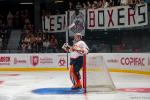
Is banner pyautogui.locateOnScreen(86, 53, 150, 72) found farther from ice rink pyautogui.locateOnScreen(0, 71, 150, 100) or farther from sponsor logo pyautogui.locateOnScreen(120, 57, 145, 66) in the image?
ice rink pyautogui.locateOnScreen(0, 71, 150, 100)

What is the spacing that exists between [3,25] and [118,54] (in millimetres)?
10940

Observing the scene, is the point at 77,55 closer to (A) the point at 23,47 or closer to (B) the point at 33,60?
(B) the point at 33,60

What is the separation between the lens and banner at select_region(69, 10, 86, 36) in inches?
1001

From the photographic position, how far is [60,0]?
3338cm

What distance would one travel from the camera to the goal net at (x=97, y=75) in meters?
Answer: 15.4

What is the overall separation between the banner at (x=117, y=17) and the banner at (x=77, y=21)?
0.62m

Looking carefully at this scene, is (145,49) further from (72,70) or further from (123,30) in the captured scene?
(72,70)

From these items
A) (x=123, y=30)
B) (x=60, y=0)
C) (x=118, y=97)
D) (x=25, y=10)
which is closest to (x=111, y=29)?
(x=123, y=30)

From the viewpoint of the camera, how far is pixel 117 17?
87.8 feet

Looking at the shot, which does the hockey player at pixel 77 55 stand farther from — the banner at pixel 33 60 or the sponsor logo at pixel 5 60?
the sponsor logo at pixel 5 60

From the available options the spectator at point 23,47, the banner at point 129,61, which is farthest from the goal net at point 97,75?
the spectator at point 23,47

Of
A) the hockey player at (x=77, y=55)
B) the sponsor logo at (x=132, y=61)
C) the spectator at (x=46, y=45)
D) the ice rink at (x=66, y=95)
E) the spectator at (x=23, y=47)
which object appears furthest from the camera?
the spectator at (x=23, y=47)

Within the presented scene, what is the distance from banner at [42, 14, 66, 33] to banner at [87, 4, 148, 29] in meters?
2.20

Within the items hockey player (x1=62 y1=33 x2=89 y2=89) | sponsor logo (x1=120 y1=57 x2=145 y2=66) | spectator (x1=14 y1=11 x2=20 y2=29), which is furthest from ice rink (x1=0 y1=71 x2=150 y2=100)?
spectator (x1=14 y1=11 x2=20 y2=29)
